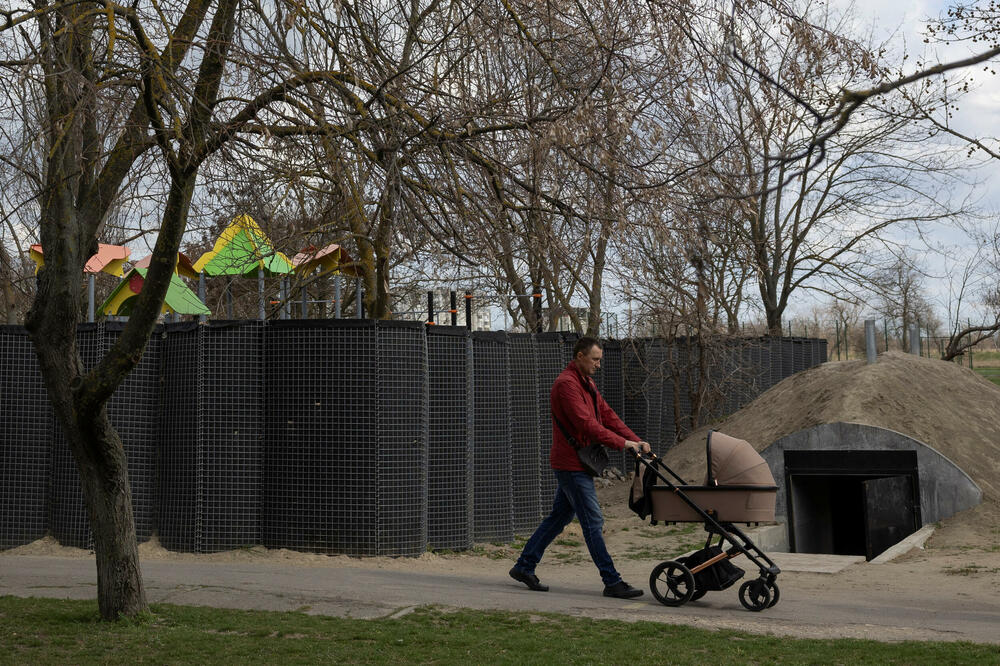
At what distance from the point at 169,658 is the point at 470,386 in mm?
5701

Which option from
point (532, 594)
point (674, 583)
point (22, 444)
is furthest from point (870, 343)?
point (22, 444)

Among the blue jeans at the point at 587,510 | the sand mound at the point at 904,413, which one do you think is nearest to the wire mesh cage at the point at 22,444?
the blue jeans at the point at 587,510

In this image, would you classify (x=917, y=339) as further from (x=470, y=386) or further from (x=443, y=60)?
(x=443, y=60)

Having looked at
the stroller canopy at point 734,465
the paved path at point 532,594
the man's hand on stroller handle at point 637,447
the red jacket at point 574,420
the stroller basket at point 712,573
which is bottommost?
the paved path at point 532,594

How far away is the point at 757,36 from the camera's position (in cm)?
632

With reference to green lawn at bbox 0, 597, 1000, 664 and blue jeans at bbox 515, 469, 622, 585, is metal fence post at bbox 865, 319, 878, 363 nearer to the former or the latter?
blue jeans at bbox 515, 469, 622, 585

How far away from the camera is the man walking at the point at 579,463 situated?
26.6 feet

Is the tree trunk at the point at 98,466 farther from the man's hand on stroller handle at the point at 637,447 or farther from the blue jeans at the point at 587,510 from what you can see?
the man's hand on stroller handle at the point at 637,447

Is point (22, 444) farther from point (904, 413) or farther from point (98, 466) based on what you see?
point (904, 413)

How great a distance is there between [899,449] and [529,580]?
750 cm

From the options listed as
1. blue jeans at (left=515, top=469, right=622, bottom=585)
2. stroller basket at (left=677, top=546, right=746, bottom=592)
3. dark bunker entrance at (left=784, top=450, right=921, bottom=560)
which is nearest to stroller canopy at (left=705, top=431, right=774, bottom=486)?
stroller basket at (left=677, top=546, right=746, bottom=592)

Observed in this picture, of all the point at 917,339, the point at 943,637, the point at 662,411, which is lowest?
the point at 943,637

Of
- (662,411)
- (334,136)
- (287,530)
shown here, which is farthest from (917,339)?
(334,136)

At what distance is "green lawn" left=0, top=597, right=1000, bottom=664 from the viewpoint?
5945 mm
